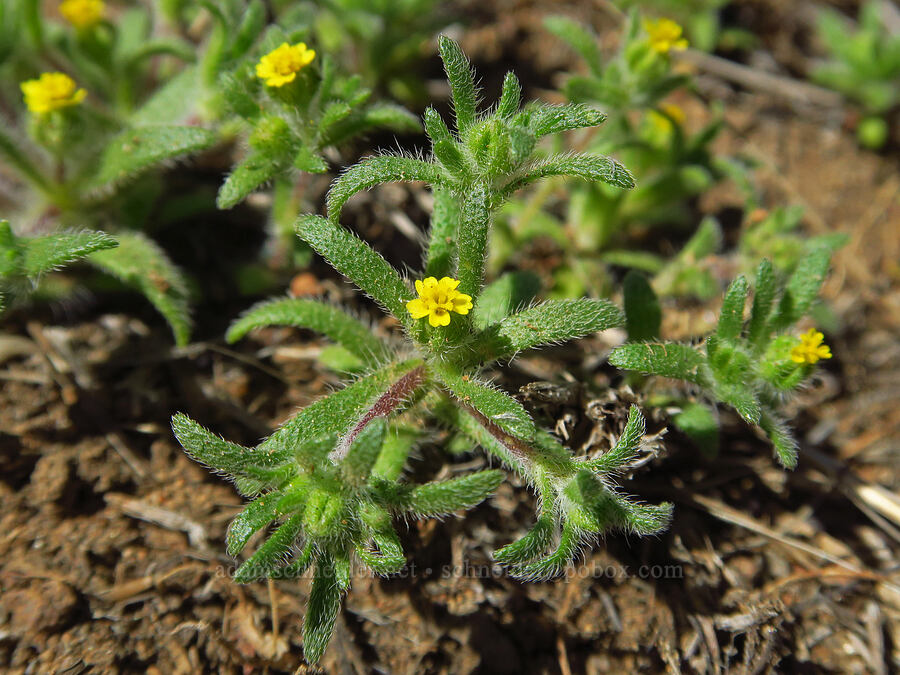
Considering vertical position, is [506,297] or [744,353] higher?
[506,297]

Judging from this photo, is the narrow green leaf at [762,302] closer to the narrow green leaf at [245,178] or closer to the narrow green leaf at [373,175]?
the narrow green leaf at [373,175]

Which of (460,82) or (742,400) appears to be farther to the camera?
(742,400)

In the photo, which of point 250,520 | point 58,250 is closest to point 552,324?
point 250,520

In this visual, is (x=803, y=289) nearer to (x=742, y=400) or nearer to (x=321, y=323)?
(x=742, y=400)

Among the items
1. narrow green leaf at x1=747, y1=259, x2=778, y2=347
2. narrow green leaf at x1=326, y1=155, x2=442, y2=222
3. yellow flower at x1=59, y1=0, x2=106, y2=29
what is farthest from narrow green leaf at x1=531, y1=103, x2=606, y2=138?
yellow flower at x1=59, y1=0, x2=106, y2=29

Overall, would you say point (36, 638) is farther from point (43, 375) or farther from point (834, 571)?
point (834, 571)

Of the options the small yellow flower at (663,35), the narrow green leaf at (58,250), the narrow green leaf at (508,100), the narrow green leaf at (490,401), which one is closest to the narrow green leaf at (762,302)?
the narrow green leaf at (490,401)
